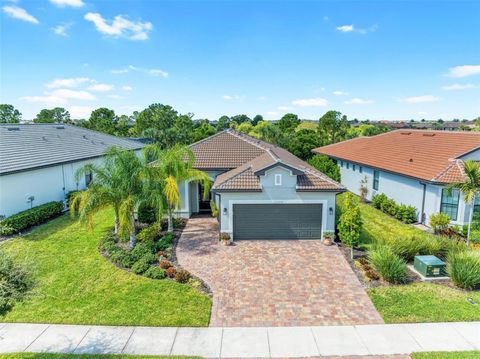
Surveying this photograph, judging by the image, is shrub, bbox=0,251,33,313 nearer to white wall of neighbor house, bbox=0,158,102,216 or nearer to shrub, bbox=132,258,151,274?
shrub, bbox=132,258,151,274

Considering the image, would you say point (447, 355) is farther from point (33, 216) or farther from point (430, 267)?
point (33, 216)

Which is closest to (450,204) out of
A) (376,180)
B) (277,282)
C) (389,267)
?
(376,180)

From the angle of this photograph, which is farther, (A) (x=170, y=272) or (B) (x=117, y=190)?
(B) (x=117, y=190)

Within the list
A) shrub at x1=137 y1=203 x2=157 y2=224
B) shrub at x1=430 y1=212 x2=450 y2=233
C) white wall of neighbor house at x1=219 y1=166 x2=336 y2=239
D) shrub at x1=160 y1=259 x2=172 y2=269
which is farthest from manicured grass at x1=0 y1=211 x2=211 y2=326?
shrub at x1=430 y1=212 x2=450 y2=233

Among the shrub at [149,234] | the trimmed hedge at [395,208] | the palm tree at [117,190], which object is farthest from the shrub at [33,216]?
the trimmed hedge at [395,208]

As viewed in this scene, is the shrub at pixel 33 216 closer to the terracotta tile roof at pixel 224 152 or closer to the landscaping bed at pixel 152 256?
the landscaping bed at pixel 152 256

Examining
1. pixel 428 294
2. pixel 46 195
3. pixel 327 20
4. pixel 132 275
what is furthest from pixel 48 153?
pixel 428 294

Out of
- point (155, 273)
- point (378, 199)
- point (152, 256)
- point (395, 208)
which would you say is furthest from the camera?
point (378, 199)
